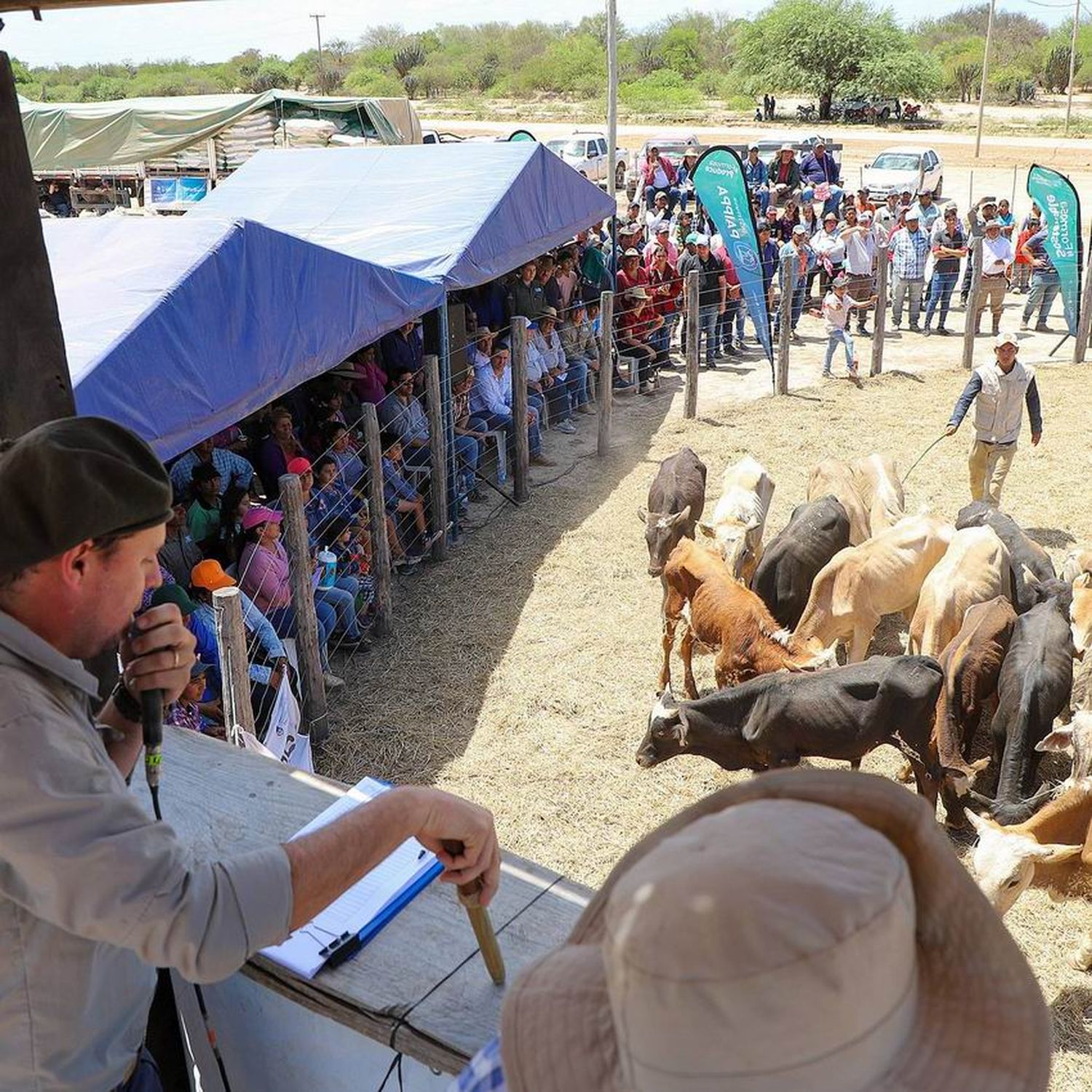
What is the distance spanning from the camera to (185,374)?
5797 mm

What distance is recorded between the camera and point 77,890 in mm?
1322

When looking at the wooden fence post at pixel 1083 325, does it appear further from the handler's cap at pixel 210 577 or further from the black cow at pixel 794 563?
the handler's cap at pixel 210 577

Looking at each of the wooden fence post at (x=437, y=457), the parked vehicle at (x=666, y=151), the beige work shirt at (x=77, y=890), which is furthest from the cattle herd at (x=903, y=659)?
the parked vehicle at (x=666, y=151)

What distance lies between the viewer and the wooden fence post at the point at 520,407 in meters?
9.89

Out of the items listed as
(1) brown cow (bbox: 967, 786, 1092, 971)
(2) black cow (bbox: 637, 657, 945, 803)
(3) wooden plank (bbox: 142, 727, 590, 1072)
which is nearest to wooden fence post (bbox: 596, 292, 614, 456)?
(2) black cow (bbox: 637, 657, 945, 803)

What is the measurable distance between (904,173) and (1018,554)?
20.0 metres

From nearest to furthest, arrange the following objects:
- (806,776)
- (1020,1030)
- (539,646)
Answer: (1020,1030), (806,776), (539,646)

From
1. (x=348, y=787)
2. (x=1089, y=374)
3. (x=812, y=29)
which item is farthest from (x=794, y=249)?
(x=812, y=29)

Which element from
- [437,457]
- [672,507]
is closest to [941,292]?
[672,507]

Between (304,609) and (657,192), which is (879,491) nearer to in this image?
(304,609)

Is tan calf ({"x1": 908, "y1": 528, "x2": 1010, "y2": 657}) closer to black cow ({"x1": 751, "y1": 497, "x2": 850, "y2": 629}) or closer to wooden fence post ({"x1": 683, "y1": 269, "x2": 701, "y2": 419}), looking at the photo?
black cow ({"x1": 751, "y1": 497, "x2": 850, "y2": 629})

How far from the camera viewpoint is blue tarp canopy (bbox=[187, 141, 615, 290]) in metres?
9.71

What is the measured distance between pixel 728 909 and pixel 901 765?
591 centimetres

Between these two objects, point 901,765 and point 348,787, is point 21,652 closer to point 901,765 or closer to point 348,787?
point 348,787
